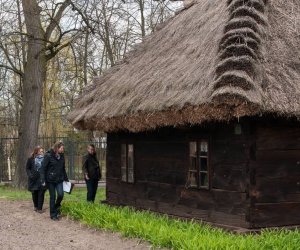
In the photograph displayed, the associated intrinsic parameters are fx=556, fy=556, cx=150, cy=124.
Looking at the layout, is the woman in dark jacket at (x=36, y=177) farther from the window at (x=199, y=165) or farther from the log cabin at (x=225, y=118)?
the window at (x=199, y=165)

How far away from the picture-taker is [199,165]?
1155 cm

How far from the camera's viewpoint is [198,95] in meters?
10.2

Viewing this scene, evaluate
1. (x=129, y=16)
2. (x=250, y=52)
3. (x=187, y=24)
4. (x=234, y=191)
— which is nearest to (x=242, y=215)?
(x=234, y=191)

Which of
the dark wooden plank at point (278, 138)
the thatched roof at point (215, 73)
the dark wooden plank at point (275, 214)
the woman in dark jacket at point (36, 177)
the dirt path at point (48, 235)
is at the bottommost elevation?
the dirt path at point (48, 235)

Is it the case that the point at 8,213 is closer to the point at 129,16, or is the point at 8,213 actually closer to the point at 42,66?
the point at 42,66

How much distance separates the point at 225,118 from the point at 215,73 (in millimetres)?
872

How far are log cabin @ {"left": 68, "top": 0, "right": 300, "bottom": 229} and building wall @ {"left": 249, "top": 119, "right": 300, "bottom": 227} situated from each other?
0.02m

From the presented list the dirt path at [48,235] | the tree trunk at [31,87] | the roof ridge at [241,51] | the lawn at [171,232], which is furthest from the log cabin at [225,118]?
the tree trunk at [31,87]

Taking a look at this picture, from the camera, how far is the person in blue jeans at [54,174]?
13.1 m

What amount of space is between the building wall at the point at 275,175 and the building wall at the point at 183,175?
0.19m

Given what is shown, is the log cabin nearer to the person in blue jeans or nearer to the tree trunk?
the person in blue jeans

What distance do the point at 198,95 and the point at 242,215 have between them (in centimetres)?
235

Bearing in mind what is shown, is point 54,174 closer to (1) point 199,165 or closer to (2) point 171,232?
(1) point 199,165

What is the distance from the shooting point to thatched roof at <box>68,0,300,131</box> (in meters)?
9.60
